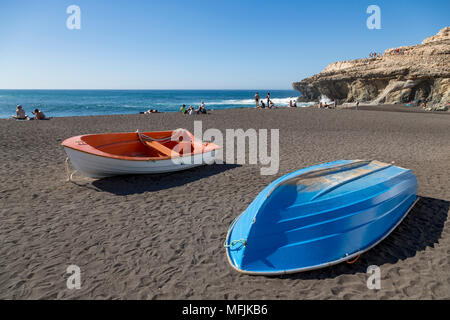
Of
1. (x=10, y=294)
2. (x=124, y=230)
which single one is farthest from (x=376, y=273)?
(x=10, y=294)

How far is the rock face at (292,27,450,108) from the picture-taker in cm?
3105

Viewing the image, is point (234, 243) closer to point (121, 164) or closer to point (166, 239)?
point (166, 239)

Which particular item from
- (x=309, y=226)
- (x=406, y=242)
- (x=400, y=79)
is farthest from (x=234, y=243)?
(x=400, y=79)

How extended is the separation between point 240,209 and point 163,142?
4.90 metres

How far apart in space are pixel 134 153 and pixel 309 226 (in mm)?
7193

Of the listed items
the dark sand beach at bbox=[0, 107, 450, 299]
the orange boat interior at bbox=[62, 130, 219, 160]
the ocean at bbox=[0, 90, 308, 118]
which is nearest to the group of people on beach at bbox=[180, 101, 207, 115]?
the orange boat interior at bbox=[62, 130, 219, 160]

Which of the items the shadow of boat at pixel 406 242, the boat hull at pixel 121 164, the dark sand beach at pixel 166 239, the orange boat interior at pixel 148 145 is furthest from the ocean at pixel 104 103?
the shadow of boat at pixel 406 242

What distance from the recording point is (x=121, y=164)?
749 cm

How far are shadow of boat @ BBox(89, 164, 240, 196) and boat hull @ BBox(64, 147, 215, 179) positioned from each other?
0.17 meters

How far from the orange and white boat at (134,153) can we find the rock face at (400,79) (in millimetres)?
28776

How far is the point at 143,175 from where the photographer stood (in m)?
8.16

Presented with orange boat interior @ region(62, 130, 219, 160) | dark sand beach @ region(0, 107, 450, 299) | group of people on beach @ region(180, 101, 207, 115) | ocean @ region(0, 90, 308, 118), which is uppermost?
ocean @ region(0, 90, 308, 118)

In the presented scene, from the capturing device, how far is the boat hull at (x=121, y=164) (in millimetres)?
7082

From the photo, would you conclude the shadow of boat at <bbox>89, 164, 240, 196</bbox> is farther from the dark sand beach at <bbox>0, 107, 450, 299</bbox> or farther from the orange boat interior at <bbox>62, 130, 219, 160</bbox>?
the orange boat interior at <bbox>62, 130, 219, 160</bbox>
